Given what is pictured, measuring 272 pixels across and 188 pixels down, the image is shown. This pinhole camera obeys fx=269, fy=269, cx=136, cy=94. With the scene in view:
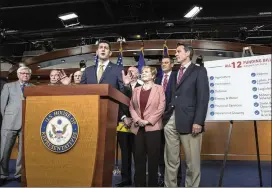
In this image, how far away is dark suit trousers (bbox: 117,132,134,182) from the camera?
10.4 ft

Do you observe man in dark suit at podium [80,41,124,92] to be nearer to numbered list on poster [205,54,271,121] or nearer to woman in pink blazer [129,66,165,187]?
woman in pink blazer [129,66,165,187]

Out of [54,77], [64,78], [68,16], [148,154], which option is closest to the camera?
[148,154]

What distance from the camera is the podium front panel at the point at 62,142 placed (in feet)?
5.05

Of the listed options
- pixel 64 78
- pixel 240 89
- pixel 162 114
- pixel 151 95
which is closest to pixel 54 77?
pixel 64 78

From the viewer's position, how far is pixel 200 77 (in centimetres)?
244

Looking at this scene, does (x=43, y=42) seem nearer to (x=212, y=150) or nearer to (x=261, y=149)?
(x=212, y=150)

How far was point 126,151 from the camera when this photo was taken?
3.25 meters

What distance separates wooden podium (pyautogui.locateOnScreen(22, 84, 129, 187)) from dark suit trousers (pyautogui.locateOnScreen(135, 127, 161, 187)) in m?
0.84

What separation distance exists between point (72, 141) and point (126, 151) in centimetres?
177

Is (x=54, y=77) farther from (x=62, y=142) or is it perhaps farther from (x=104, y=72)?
(x=62, y=142)

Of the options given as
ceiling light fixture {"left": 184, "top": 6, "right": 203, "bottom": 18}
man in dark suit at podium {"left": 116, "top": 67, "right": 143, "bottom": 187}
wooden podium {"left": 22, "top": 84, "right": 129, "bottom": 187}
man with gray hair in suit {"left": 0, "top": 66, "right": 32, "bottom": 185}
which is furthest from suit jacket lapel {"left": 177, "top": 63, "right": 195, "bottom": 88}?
ceiling light fixture {"left": 184, "top": 6, "right": 203, "bottom": 18}

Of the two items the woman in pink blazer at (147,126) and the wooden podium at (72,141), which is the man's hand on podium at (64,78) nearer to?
the woman in pink blazer at (147,126)

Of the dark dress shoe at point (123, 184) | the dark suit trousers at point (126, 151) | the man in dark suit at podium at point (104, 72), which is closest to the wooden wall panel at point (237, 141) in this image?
the dark suit trousers at point (126, 151)

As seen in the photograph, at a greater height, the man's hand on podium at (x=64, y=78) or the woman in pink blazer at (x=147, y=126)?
the man's hand on podium at (x=64, y=78)
